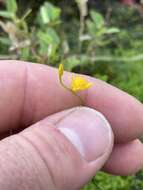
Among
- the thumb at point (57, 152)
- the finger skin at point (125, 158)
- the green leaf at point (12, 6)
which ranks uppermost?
the green leaf at point (12, 6)

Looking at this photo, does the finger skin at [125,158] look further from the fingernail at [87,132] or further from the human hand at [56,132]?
the fingernail at [87,132]

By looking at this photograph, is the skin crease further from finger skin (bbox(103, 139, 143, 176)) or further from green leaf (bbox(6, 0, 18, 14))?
green leaf (bbox(6, 0, 18, 14))

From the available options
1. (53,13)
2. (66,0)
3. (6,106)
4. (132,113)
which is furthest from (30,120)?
(66,0)

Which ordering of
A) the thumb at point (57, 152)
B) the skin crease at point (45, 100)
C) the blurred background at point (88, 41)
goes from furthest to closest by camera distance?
the blurred background at point (88, 41)
the skin crease at point (45, 100)
the thumb at point (57, 152)

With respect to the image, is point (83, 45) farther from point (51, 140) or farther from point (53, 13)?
point (51, 140)

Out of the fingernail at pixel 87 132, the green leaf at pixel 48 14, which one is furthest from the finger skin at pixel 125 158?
the green leaf at pixel 48 14

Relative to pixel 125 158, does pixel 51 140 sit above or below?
above

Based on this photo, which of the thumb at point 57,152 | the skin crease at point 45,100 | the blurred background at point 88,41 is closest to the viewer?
the thumb at point 57,152

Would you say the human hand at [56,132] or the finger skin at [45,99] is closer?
the human hand at [56,132]
